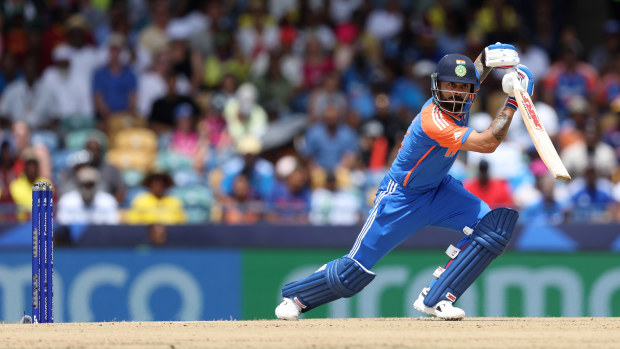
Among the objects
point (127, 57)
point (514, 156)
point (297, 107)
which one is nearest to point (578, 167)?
point (514, 156)

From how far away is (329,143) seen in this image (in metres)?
14.1

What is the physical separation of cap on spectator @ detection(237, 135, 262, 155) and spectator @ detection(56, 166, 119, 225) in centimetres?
209

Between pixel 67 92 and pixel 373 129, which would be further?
pixel 67 92

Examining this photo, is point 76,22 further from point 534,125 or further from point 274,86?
point 534,125

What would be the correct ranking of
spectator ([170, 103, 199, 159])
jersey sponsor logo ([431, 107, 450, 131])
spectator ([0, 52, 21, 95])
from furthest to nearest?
spectator ([0, 52, 21, 95]) → spectator ([170, 103, 199, 159]) → jersey sponsor logo ([431, 107, 450, 131])

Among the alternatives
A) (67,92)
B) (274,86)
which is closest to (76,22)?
(67,92)

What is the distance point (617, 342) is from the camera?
649 centimetres

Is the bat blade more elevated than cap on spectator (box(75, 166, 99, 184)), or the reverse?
cap on spectator (box(75, 166, 99, 184))

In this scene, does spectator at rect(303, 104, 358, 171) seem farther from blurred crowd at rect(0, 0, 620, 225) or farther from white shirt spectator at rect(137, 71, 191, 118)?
white shirt spectator at rect(137, 71, 191, 118)

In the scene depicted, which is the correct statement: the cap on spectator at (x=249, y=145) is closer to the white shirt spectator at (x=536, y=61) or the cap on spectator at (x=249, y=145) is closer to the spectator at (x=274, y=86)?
the spectator at (x=274, y=86)

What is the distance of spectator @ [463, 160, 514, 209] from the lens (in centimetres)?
1254

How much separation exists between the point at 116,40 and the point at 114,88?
745 mm

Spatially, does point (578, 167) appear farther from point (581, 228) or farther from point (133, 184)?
point (133, 184)

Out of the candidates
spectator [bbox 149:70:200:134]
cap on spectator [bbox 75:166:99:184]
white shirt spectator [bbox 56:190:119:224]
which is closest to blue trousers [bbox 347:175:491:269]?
white shirt spectator [bbox 56:190:119:224]
